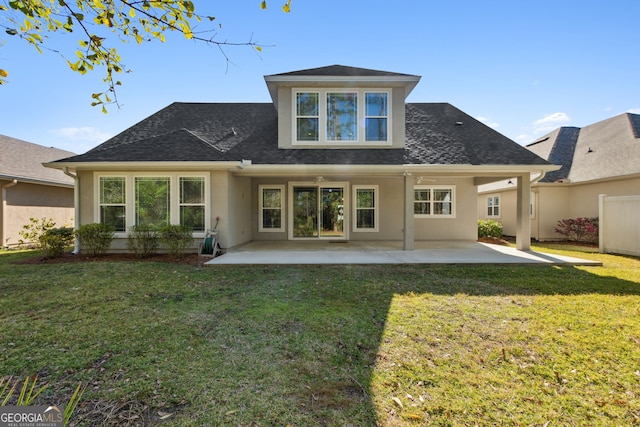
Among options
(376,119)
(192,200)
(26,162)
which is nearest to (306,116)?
(376,119)

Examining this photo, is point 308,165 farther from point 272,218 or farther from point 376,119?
point 272,218

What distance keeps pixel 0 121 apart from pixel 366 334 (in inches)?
326

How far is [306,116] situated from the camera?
398 inches

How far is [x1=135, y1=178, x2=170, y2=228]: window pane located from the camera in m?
8.77

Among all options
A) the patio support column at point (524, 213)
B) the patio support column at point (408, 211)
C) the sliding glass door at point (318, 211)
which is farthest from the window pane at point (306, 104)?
the patio support column at point (524, 213)

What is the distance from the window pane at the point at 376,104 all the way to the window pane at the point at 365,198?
3420 millimetres

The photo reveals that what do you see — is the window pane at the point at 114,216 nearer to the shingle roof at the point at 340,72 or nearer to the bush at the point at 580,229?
the shingle roof at the point at 340,72

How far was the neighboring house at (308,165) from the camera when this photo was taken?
8.75m

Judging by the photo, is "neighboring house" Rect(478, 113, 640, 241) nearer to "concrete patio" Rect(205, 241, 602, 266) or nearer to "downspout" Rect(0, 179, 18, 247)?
"concrete patio" Rect(205, 241, 602, 266)

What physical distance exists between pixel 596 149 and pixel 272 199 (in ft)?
48.9

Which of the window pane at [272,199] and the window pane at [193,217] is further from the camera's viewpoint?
the window pane at [272,199]

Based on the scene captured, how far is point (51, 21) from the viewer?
131 inches

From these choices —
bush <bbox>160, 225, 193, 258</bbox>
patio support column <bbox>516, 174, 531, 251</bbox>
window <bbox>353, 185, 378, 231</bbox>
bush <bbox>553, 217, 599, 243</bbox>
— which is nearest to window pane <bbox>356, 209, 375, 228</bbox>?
window <bbox>353, 185, 378, 231</bbox>

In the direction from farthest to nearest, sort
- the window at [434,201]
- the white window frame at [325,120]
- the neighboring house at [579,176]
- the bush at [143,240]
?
the window at [434,201]
the neighboring house at [579,176]
the white window frame at [325,120]
the bush at [143,240]
